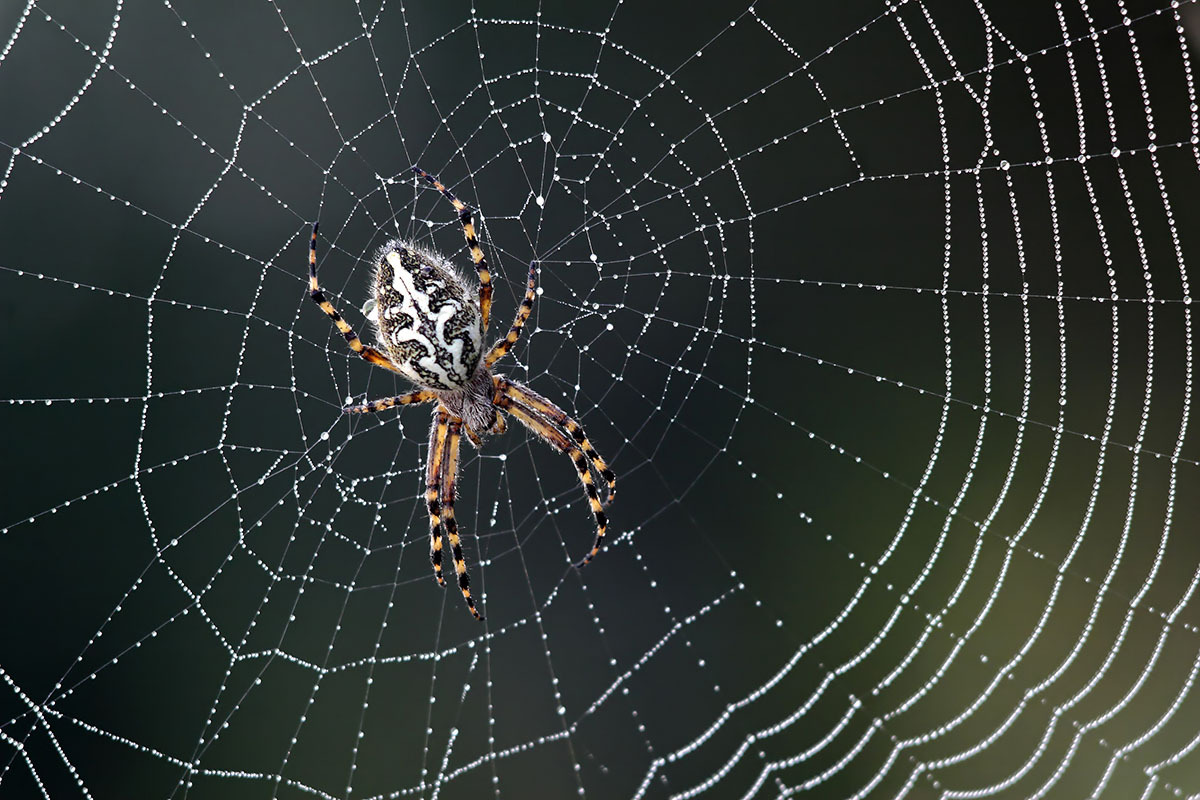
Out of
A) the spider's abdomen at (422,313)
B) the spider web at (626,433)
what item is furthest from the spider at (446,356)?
the spider web at (626,433)

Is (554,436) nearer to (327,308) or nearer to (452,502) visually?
(452,502)

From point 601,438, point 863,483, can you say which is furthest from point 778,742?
point 601,438

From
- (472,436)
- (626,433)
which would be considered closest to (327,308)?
(472,436)

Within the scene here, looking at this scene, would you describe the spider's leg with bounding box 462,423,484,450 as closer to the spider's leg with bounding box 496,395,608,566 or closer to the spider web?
the spider's leg with bounding box 496,395,608,566

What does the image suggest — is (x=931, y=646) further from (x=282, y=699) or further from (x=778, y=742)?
(x=282, y=699)

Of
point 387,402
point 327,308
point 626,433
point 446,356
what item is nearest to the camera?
point 327,308

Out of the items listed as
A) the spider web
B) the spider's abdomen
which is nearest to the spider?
the spider's abdomen
